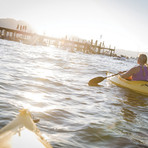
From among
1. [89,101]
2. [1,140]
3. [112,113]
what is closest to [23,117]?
[1,140]

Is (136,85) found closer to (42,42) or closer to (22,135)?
(22,135)

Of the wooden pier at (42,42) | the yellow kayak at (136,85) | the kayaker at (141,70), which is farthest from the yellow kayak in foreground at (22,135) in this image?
the wooden pier at (42,42)

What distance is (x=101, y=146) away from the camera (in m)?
2.86

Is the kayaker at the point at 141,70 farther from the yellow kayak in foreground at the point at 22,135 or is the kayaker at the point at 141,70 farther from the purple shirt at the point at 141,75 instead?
the yellow kayak in foreground at the point at 22,135

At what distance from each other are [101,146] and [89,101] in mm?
2615

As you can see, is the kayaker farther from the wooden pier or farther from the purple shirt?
the wooden pier

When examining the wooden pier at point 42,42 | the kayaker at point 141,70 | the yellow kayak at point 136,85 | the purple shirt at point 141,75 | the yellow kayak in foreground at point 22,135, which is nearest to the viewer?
the yellow kayak in foreground at point 22,135

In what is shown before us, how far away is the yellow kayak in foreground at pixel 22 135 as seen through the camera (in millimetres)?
1930

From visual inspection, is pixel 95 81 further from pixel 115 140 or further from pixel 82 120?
pixel 115 140

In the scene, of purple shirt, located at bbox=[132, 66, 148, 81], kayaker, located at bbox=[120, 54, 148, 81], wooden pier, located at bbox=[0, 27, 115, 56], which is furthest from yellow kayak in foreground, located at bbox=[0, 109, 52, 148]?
wooden pier, located at bbox=[0, 27, 115, 56]

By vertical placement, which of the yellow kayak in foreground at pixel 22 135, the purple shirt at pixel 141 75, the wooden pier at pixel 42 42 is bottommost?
the yellow kayak in foreground at pixel 22 135

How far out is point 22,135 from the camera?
2109 mm

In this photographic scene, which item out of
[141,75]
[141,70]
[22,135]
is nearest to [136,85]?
[141,75]

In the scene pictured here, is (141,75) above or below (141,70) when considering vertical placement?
below
